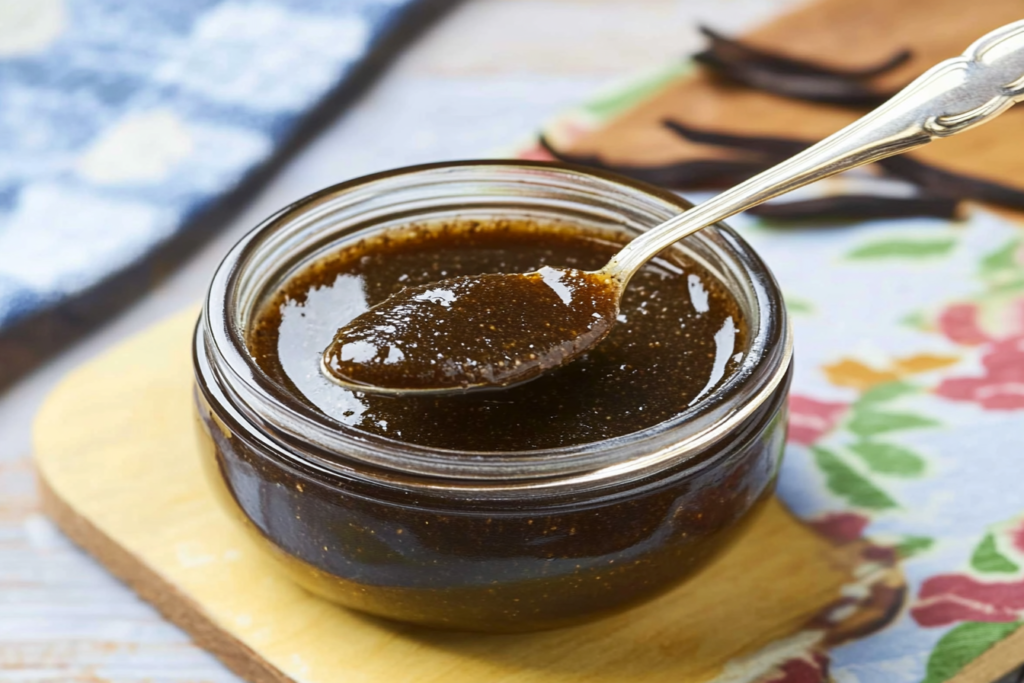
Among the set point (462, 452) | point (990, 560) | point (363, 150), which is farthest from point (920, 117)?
point (363, 150)

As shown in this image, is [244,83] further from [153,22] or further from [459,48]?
[459,48]

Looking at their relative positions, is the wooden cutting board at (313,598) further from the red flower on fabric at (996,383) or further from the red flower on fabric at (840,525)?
the red flower on fabric at (996,383)

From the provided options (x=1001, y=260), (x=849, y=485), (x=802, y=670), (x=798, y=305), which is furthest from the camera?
(x=1001, y=260)

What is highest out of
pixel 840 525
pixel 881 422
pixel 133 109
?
pixel 881 422

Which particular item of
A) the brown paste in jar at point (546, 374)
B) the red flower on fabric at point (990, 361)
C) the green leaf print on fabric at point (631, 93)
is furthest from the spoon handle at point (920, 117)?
the green leaf print on fabric at point (631, 93)

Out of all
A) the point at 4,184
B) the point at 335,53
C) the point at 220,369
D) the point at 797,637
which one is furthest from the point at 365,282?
the point at 335,53

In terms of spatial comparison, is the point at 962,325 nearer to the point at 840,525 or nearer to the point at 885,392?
the point at 885,392
